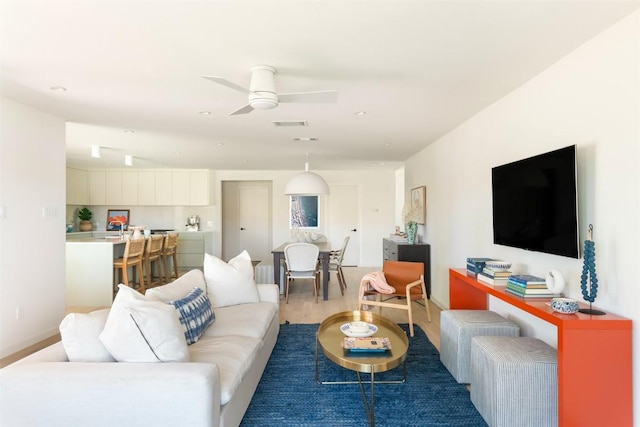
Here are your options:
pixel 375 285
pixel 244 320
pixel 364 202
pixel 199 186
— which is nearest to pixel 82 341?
pixel 244 320

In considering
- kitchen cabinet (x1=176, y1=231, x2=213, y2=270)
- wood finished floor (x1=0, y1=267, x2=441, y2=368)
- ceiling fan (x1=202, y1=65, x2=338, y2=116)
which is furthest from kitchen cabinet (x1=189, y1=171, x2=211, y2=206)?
ceiling fan (x1=202, y1=65, x2=338, y2=116)

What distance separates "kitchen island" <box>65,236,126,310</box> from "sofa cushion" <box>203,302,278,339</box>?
274cm

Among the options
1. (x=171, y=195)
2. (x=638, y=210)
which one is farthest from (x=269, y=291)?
(x=171, y=195)

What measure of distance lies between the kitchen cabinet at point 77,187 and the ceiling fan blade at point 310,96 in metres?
6.86

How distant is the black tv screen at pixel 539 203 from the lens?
2104mm

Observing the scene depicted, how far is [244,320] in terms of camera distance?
2.71 m

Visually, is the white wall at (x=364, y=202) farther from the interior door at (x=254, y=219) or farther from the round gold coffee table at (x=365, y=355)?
the round gold coffee table at (x=365, y=355)

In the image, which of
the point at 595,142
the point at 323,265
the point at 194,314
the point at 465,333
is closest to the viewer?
the point at 595,142

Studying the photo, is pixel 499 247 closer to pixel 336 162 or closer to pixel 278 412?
pixel 278 412

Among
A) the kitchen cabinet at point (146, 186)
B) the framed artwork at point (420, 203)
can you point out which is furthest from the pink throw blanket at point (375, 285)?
the kitchen cabinet at point (146, 186)

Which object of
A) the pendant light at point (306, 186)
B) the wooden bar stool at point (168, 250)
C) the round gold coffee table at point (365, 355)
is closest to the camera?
the round gold coffee table at point (365, 355)

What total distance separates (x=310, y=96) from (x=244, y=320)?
174cm

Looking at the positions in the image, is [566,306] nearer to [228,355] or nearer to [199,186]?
[228,355]

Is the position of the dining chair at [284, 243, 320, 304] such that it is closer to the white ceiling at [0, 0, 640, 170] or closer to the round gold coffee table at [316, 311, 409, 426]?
the white ceiling at [0, 0, 640, 170]
